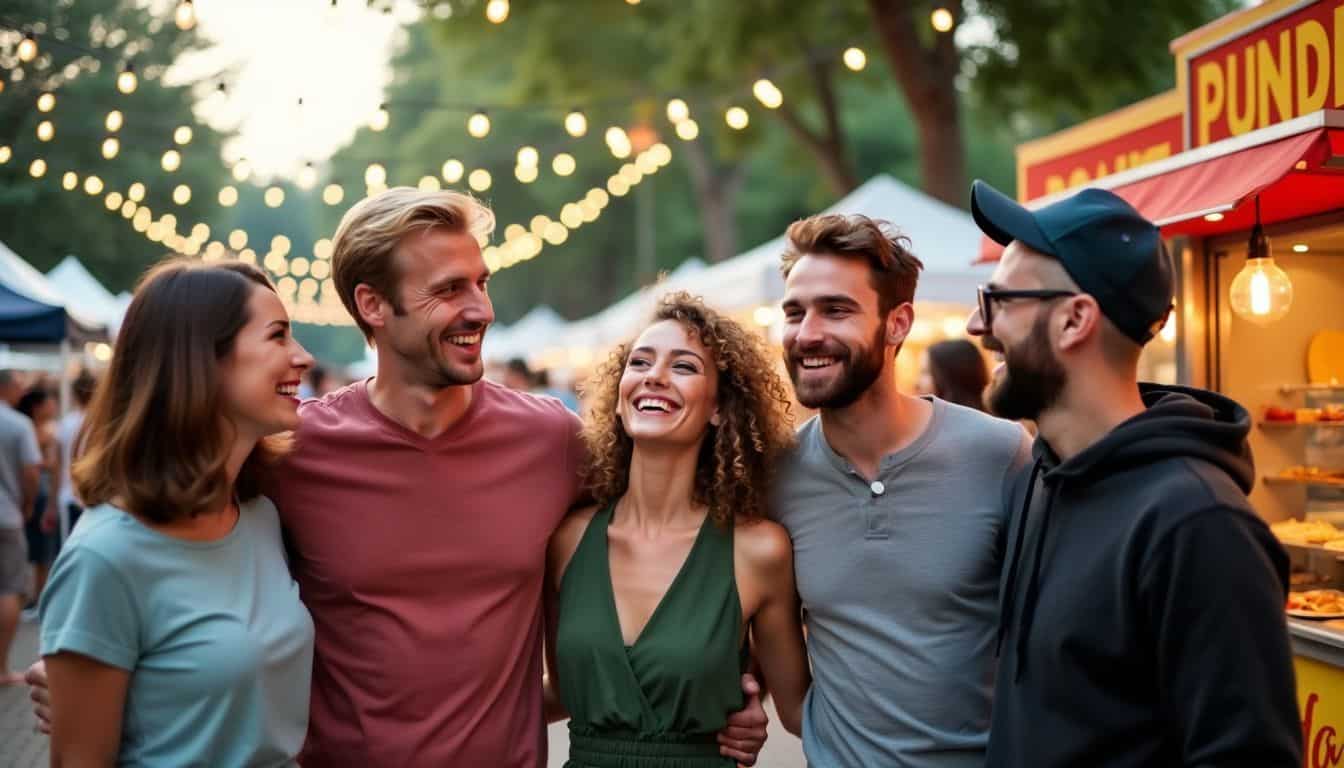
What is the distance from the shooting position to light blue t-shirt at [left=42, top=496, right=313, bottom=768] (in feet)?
8.09

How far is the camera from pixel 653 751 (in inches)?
126

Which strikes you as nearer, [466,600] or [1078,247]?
[1078,247]

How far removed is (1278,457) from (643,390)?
16.0 feet

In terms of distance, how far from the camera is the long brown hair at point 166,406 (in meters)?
2.60

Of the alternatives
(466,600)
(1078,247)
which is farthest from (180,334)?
(1078,247)

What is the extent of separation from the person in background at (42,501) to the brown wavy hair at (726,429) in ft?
30.8

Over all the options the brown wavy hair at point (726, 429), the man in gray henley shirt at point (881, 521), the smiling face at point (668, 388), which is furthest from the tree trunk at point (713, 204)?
the man in gray henley shirt at point (881, 521)

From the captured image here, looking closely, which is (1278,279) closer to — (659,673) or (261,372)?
(659,673)

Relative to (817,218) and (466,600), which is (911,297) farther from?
(466,600)

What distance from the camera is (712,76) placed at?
21125 mm

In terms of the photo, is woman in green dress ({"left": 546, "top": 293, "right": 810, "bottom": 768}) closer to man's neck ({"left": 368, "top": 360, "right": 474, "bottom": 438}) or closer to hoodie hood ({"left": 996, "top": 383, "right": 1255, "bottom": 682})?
man's neck ({"left": 368, "top": 360, "right": 474, "bottom": 438})

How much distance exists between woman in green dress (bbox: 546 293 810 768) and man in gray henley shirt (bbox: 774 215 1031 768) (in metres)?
0.14

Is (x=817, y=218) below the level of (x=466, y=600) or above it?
above

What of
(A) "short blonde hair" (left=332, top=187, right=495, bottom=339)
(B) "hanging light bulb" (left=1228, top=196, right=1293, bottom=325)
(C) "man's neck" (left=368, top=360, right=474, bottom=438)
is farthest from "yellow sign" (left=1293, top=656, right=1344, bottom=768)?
(A) "short blonde hair" (left=332, top=187, right=495, bottom=339)
